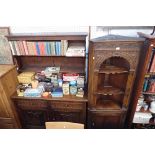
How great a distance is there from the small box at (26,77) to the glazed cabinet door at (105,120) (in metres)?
0.99

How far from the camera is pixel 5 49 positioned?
6.09 ft

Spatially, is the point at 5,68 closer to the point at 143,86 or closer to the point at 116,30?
the point at 116,30

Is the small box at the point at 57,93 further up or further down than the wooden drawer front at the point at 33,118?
further up

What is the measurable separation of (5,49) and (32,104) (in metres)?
0.87

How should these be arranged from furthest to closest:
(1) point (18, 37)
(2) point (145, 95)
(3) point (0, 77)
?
(2) point (145, 95), (1) point (18, 37), (3) point (0, 77)

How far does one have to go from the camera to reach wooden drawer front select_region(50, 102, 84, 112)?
182 centimetres

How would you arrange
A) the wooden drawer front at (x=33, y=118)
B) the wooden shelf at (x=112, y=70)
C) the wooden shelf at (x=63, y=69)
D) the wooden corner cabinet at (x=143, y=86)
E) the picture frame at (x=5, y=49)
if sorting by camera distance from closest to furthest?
the wooden corner cabinet at (x=143, y=86) < the wooden shelf at (x=112, y=70) < the picture frame at (x=5, y=49) < the wooden shelf at (x=63, y=69) < the wooden drawer front at (x=33, y=118)

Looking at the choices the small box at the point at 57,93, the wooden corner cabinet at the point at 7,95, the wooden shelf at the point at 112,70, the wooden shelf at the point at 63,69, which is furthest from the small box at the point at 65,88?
the wooden corner cabinet at the point at 7,95

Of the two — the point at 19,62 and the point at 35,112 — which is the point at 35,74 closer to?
the point at 19,62

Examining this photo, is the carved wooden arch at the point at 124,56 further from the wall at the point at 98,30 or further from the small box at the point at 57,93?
the small box at the point at 57,93

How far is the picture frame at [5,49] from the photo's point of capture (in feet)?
5.80
